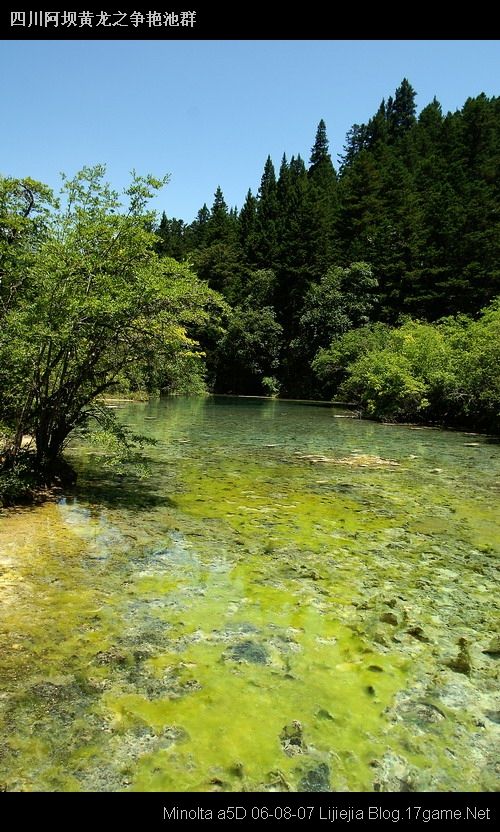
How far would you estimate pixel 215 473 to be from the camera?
12.8 metres

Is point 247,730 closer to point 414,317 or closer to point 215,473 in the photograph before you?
point 215,473

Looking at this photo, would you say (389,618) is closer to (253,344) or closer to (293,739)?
(293,739)

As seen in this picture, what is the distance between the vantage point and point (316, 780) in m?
3.12

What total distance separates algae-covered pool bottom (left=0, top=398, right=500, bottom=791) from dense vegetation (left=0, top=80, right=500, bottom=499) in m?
2.54

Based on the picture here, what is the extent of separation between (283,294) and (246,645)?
199 ft

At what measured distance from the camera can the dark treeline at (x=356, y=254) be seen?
48.6 meters

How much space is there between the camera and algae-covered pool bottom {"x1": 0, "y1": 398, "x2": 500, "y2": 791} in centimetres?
325

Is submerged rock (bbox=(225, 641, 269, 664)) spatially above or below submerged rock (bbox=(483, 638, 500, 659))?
below

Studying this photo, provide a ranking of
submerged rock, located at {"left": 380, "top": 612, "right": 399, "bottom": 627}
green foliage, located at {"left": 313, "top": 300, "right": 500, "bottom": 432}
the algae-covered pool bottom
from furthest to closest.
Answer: green foliage, located at {"left": 313, "top": 300, "right": 500, "bottom": 432}
submerged rock, located at {"left": 380, "top": 612, "right": 399, "bottom": 627}
the algae-covered pool bottom

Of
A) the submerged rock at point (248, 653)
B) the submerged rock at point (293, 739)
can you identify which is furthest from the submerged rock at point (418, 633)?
the submerged rock at point (293, 739)

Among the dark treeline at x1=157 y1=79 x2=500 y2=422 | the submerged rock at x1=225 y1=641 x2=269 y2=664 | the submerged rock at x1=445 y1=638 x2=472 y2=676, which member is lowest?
the submerged rock at x1=225 y1=641 x2=269 y2=664

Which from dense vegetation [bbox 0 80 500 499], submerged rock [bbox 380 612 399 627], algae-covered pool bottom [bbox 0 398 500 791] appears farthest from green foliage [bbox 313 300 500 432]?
submerged rock [bbox 380 612 399 627]

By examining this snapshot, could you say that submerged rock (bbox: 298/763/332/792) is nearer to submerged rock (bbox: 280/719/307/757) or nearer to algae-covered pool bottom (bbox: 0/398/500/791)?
algae-covered pool bottom (bbox: 0/398/500/791)

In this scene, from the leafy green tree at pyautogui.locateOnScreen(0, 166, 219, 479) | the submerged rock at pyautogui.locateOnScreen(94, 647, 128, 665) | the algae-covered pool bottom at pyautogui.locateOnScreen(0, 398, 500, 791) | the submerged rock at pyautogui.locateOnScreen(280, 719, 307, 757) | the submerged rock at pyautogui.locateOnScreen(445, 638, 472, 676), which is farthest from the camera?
the leafy green tree at pyautogui.locateOnScreen(0, 166, 219, 479)
